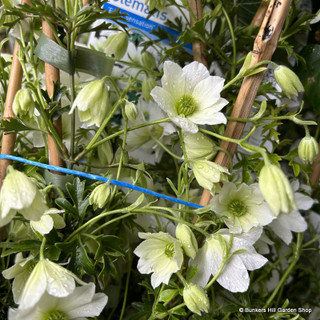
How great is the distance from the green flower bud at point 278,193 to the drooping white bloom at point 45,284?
0.23 m

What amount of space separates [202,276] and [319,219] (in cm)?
48

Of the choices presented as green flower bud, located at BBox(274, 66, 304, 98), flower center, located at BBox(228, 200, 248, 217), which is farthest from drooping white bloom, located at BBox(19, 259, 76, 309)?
green flower bud, located at BBox(274, 66, 304, 98)

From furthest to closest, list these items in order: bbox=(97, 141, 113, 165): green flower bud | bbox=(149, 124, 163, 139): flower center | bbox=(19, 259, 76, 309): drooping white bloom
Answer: bbox=(149, 124, 163, 139): flower center
bbox=(97, 141, 113, 165): green flower bud
bbox=(19, 259, 76, 309): drooping white bloom

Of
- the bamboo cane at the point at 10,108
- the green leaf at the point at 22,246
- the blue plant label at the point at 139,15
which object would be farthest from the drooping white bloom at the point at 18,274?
the blue plant label at the point at 139,15

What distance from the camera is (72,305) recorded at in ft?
1.70

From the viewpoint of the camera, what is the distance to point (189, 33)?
0.65m

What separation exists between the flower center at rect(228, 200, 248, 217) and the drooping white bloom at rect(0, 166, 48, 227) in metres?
0.28

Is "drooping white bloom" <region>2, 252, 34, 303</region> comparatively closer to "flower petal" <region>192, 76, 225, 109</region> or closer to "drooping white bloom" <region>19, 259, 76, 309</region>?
"drooping white bloom" <region>19, 259, 76, 309</region>

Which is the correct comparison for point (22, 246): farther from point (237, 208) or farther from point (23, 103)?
point (237, 208)

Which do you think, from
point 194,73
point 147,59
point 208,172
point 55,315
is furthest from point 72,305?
point 147,59

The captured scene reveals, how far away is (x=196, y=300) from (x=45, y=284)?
0.63ft

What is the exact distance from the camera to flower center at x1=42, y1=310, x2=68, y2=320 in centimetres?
51

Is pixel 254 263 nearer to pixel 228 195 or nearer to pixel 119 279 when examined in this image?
pixel 228 195

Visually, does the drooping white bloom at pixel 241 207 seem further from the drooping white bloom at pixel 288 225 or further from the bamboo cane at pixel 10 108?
the bamboo cane at pixel 10 108
